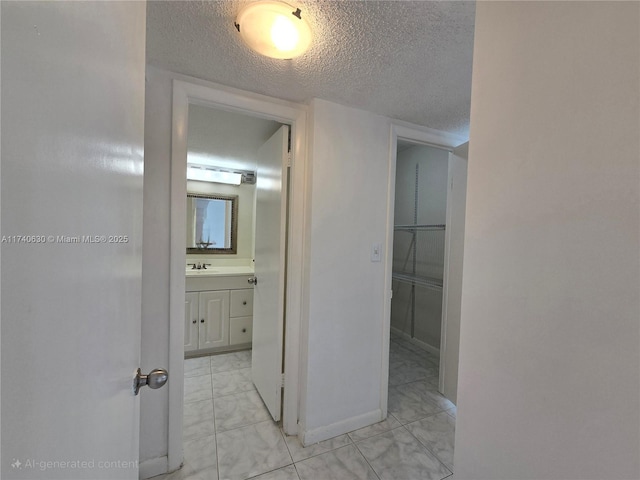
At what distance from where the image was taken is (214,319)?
2.68 m

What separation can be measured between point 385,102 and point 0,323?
5.76ft

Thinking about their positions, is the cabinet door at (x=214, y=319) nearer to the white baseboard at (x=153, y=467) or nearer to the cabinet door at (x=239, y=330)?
the cabinet door at (x=239, y=330)

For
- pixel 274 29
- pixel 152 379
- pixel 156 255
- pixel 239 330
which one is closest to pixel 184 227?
pixel 156 255

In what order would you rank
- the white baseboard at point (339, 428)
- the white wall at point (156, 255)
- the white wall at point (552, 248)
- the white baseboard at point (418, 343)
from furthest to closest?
the white baseboard at point (418, 343)
the white baseboard at point (339, 428)
the white wall at point (156, 255)
the white wall at point (552, 248)

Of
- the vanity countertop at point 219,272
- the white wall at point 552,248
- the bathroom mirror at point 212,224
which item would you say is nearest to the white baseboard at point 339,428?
the white wall at point 552,248

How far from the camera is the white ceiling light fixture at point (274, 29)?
0.90 meters

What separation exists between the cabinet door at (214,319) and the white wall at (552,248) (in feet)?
8.12

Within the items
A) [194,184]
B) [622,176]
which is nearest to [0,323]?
[622,176]

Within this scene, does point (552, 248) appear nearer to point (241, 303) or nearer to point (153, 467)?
point (153, 467)

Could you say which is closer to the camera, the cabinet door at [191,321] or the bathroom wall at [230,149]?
the bathroom wall at [230,149]

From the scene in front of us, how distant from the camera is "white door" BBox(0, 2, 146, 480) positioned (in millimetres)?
232

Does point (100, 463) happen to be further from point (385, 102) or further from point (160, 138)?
point (385, 102)

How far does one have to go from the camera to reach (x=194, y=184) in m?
3.00

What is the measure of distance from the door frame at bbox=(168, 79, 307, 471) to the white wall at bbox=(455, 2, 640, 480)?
1.09 metres
